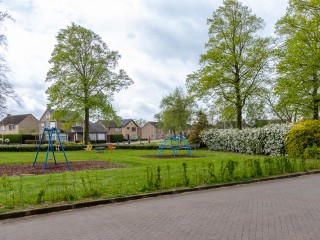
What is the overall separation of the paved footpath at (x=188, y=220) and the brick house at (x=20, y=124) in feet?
273

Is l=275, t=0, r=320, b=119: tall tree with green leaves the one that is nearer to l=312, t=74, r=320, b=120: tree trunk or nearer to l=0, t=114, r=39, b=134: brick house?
l=312, t=74, r=320, b=120: tree trunk

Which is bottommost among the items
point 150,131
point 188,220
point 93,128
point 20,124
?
point 188,220

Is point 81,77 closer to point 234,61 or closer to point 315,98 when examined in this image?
point 234,61

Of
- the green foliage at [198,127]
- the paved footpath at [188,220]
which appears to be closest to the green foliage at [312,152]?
the paved footpath at [188,220]

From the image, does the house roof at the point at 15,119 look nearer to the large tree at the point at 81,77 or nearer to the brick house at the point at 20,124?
the brick house at the point at 20,124

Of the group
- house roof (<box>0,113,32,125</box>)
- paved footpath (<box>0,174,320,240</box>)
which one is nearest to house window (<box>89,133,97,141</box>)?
house roof (<box>0,113,32,125</box>)

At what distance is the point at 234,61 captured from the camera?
3500cm

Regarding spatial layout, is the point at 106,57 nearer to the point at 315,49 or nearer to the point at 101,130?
the point at 315,49

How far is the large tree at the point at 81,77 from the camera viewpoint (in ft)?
134

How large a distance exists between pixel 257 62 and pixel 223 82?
3912 millimetres

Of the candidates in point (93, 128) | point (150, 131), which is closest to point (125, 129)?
point (150, 131)

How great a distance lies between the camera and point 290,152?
78.2 feet

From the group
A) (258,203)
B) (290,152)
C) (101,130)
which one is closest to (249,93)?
(290,152)

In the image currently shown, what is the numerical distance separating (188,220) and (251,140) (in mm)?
23162
